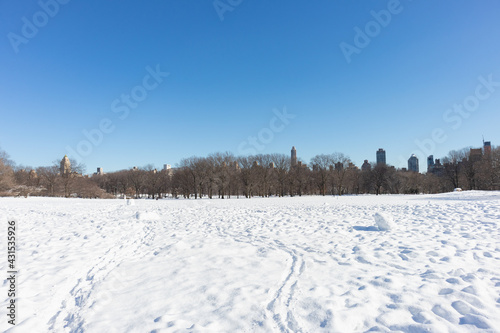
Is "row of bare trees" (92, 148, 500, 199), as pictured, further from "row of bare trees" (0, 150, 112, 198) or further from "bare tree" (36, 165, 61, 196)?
"bare tree" (36, 165, 61, 196)

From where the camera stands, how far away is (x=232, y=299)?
13.8 ft

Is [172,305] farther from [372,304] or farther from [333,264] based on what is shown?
[333,264]

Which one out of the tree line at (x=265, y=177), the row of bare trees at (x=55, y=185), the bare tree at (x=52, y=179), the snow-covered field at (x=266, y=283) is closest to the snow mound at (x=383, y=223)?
the snow-covered field at (x=266, y=283)

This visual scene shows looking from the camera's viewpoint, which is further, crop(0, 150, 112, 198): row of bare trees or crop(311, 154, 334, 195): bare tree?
crop(311, 154, 334, 195): bare tree

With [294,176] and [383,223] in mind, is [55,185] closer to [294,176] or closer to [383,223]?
[294,176]

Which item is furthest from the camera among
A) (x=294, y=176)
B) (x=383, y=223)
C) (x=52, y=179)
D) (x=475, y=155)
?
(x=294, y=176)

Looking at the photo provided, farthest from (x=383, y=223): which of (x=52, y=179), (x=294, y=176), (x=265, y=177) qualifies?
(x=52, y=179)

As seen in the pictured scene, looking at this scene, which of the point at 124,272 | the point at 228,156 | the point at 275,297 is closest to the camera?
the point at 275,297

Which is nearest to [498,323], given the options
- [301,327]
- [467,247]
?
[301,327]

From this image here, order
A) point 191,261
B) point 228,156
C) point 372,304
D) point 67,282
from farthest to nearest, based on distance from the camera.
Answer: point 228,156 → point 191,261 → point 67,282 → point 372,304

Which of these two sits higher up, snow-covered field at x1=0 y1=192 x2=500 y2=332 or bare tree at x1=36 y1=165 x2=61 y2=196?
bare tree at x1=36 y1=165 x2=61 y2=196

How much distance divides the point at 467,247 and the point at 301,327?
6091 mm

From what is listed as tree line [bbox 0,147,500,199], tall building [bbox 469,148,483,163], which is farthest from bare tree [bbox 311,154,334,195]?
tall building [bbox 469,148,483,163]

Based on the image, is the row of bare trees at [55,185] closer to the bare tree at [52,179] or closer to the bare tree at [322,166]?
the bare tree at [52,179]
